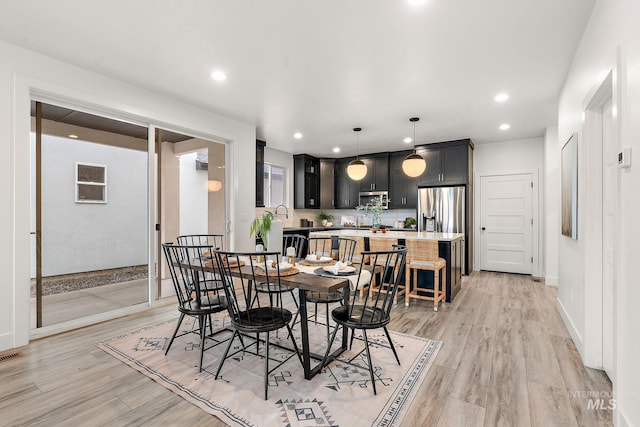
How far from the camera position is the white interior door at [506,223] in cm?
592

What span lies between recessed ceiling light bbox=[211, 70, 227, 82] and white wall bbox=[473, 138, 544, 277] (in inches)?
207

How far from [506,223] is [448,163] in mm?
1652

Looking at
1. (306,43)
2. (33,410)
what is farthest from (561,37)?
(33,410)

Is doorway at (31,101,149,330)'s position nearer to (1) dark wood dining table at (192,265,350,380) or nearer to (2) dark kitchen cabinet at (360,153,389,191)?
(1) dark wood dining table at (192,265,350,380)

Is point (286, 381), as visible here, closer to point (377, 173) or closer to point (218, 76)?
point (218, 76)

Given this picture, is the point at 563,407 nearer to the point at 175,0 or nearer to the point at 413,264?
the point at 413,264

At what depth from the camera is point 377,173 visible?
7215 millimetres

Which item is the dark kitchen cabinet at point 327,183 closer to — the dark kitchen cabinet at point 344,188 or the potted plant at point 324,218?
the dark kitchen cabinet at point 344,188

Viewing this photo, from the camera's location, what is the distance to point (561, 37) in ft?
8.39

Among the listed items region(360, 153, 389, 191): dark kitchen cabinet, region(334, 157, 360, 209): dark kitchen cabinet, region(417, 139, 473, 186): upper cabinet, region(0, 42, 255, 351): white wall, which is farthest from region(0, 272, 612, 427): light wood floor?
region(334, 157, 360, 209): dark kitchen cabinet

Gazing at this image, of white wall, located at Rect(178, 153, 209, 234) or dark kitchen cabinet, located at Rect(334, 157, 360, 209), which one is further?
dark kitchen cabinet, located at Rect(334, 157, 360, 209)

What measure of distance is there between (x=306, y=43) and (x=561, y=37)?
2.12m

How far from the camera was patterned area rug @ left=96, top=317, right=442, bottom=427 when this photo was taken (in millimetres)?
1803

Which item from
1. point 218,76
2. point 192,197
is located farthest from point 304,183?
point 218,76
